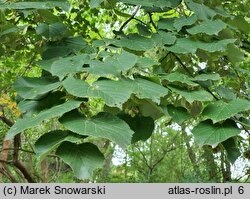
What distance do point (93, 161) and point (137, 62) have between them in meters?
0.38

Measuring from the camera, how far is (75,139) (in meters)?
0.83

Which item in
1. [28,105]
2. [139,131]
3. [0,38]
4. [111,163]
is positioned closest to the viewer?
[28,105]

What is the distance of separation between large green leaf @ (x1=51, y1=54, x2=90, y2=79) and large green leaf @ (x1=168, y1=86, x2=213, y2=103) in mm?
251

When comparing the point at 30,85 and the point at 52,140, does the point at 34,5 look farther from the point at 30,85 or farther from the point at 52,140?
the point at 52,140

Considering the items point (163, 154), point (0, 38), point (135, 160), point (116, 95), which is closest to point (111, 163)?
point (135, 160)

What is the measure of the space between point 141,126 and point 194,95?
0.20m

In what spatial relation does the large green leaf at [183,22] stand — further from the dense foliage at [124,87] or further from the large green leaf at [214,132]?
the large green leaf at [214,132]

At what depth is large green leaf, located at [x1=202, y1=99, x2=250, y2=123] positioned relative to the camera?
3.39 ft

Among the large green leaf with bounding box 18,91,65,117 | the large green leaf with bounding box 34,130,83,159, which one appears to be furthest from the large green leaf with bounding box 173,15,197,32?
the large green leaf with bounding box 34,130,83,159

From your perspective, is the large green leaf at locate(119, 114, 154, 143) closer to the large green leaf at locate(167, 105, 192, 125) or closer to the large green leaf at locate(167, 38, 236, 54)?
the large green leaf at locate(167, 105, 192, 125)

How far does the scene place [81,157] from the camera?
86 centimetres

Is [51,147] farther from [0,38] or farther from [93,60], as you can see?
[0,38]

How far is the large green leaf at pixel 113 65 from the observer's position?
3.39ft

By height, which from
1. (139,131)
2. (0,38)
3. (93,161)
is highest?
(0,38)
